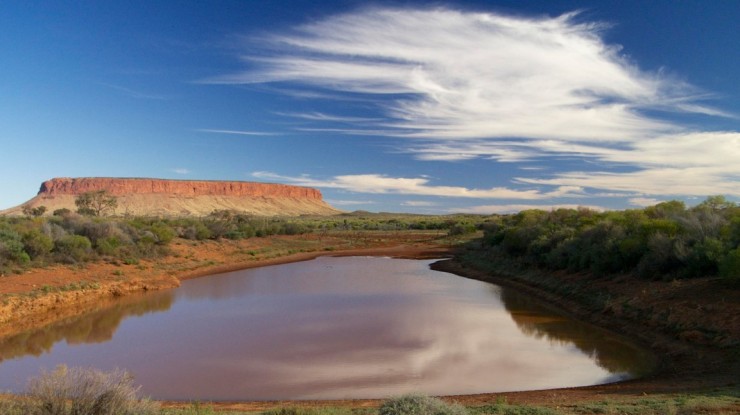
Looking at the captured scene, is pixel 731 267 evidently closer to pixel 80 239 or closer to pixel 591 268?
pixel 591 268

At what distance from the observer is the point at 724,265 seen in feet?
46.7

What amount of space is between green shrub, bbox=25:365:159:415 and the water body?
17.1 feet

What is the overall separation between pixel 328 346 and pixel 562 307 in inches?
428

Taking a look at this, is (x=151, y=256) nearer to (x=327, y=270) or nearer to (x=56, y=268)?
(x=56, y=268)

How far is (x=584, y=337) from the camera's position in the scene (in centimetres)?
1560

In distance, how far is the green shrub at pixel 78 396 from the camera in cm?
550

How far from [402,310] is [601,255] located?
898 cm

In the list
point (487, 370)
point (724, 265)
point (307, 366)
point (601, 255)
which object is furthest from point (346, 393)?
point (601, 255)

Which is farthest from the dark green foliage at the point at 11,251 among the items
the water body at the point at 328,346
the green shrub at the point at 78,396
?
the green shrub at the point at 78,396

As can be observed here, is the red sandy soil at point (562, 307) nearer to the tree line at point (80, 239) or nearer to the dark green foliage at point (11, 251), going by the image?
the tree line at point (80, 239)

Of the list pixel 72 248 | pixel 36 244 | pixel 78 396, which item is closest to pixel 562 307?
pixel 78 396

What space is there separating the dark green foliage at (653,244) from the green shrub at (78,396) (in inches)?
Result: 606

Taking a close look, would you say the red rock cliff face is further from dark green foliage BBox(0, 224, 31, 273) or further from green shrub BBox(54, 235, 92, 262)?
dark green foliage BBox(0, 224, 31, 273)

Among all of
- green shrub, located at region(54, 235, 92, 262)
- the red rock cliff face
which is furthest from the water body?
the red rock cliff face
